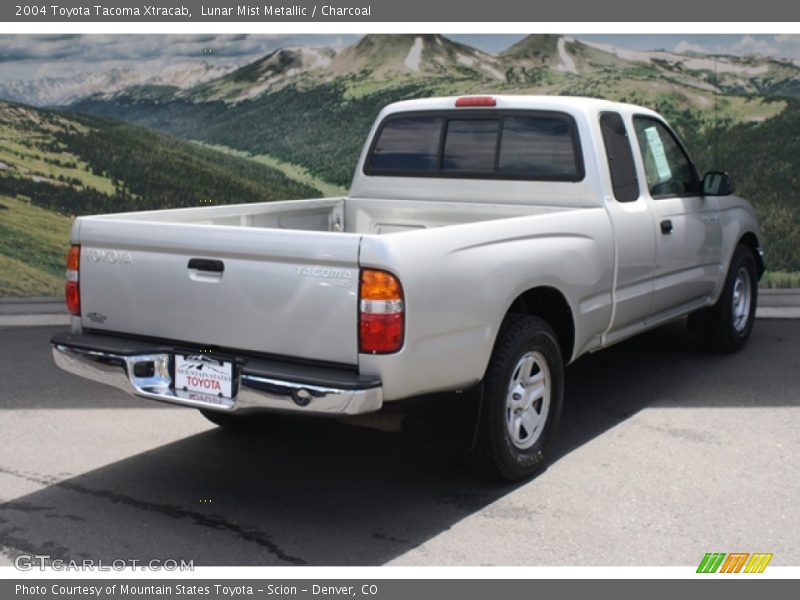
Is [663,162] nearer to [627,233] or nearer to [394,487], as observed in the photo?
[627,233]

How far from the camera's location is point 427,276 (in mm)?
4398

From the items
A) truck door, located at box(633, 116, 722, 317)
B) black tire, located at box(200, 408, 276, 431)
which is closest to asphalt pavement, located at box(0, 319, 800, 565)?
black tire, located at box(200, 408, 276, 431)

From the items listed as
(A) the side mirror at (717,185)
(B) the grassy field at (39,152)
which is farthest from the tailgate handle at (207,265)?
(B) the grassy field at (39,152)

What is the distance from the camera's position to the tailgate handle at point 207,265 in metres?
4.59

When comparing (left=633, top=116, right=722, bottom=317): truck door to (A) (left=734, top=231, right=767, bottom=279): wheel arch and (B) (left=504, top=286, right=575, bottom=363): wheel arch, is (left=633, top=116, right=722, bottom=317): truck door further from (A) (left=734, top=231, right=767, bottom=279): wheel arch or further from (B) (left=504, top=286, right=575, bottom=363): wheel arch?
(B) (left=504, top=286, right=575, bottom=363): wheel arch

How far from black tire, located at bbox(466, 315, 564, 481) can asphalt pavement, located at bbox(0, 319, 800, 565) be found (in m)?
0.15

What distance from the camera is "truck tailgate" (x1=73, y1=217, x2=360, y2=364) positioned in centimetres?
432

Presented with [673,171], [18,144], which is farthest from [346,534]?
[18,144]

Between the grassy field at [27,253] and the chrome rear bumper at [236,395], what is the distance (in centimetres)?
604

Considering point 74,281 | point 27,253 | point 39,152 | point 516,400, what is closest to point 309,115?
point 39,152

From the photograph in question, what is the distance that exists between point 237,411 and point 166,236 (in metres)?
0.86

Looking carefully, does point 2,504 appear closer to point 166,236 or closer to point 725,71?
point 166,236

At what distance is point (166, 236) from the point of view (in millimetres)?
4738

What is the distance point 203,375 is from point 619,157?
300cm
